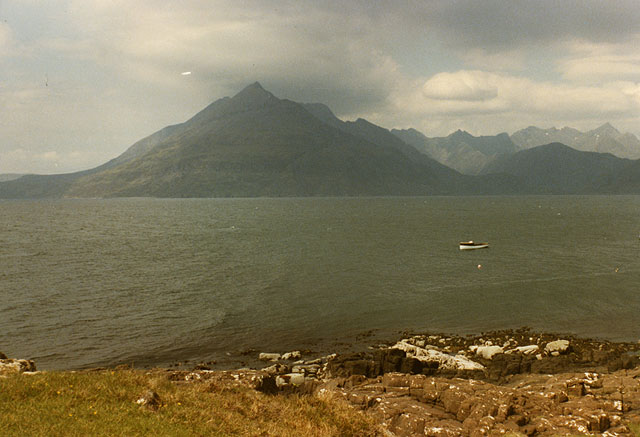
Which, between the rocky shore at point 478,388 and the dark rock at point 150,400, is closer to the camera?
the dark rock at point 150,400

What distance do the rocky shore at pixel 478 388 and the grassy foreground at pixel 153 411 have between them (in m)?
1.87

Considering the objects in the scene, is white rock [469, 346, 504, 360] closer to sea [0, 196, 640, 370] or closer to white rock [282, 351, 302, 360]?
sea [0, 196, 640, 370]

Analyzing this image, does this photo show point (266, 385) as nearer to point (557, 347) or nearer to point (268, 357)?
point (268, 357)

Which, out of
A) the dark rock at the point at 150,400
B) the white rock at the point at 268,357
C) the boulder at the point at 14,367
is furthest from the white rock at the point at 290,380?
the boulder at the point at 14,367

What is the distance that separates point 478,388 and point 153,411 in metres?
14.3

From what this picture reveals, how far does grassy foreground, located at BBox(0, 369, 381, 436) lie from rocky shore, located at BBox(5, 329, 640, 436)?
6.15ft

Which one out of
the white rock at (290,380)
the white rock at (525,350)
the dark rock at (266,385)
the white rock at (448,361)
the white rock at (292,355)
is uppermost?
the dark rock at (266,385)

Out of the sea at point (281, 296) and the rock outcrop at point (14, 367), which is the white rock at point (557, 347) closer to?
the sea at point (281, 296)

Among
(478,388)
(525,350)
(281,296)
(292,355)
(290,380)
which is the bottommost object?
(525,350)

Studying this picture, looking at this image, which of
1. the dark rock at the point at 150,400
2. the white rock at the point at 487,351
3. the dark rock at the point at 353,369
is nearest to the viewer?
the dark rock at the point at 150,400

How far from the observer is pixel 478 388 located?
65.5ft

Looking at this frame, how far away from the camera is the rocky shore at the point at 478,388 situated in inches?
652

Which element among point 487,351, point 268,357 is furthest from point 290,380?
point 487,351

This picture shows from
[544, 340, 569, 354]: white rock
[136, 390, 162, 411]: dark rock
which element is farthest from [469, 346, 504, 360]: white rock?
[136, 390, 162, 411]: dark rock
